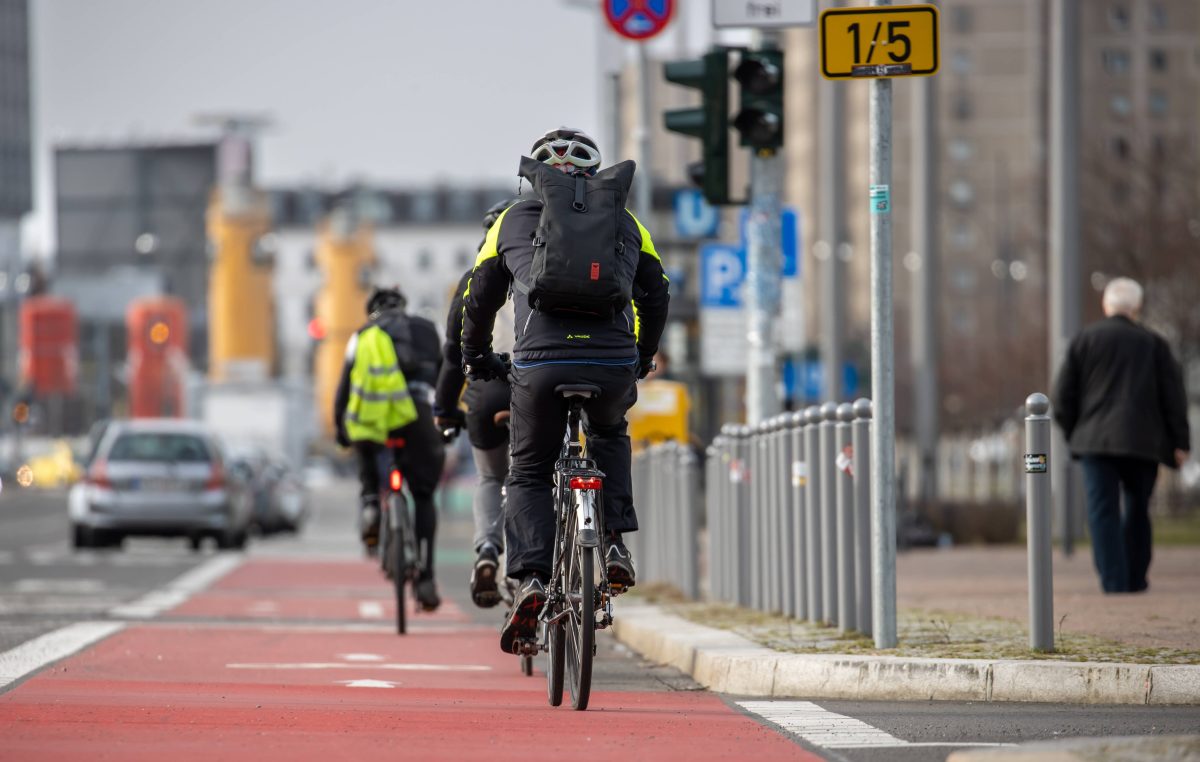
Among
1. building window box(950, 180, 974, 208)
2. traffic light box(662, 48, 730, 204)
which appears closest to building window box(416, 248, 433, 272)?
building window box(950, 180, 974, 208)

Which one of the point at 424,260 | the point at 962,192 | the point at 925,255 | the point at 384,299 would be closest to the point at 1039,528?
the point at 384,299

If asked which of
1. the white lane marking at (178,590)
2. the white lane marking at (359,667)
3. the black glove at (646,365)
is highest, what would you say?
the black glove at (646,365)

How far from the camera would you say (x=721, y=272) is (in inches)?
864

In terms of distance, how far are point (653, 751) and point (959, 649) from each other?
2.85 m

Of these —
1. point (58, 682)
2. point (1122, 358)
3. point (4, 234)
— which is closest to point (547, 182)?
point (58, 682)

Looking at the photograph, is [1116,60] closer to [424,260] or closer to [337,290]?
[337,290]

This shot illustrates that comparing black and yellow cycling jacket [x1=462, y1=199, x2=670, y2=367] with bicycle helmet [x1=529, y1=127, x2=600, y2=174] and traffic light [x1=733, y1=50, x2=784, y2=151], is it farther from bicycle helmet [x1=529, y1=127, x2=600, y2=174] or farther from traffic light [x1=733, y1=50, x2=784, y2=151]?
traffic light [x1=733, y1=50, x2=784, y2=151]

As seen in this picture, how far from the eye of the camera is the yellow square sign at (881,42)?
1041 cm

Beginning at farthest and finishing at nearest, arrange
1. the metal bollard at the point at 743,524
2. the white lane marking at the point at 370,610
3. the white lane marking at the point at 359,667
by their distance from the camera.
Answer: the white lane marking at the point at 370,610, the metal bollard at the point at 743,524, the white lane marking at the point at 359,667

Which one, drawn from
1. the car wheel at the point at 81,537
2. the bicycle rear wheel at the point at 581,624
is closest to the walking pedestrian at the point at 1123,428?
the bicycle rear wheel at the point at 581,624

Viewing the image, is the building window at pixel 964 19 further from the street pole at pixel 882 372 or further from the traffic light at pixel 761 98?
the street pole at pixel 882 372

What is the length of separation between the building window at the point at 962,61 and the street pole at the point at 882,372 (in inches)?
4701

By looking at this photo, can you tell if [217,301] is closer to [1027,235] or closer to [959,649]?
[1027,235]

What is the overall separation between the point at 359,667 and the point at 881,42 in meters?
3.85
